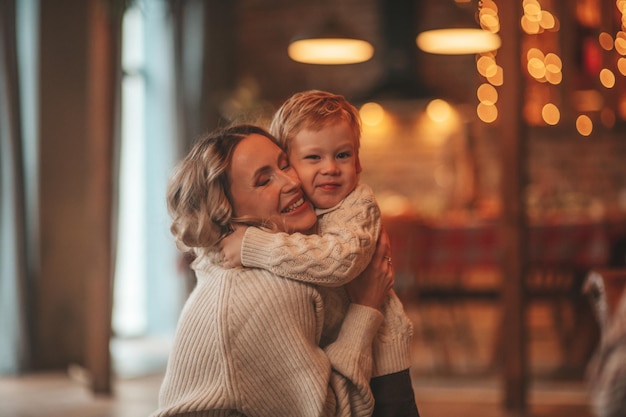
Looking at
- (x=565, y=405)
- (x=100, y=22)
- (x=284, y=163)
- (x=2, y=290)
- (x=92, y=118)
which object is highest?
(x=100, y=22)

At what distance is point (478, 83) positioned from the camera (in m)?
9.05

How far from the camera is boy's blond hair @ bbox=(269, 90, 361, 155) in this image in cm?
199

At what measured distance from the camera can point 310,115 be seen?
1991mm

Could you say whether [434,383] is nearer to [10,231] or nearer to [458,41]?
[458,41]

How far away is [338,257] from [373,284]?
18 cm

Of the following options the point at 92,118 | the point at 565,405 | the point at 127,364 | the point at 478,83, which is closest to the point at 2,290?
the point at 127,364

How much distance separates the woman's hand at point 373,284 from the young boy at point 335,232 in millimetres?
48

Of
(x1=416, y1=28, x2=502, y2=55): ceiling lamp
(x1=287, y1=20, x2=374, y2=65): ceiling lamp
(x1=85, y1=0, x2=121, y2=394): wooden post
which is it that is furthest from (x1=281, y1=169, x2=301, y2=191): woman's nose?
(x1=416, y1=28, x2=502, y2=55): ceiling lamp

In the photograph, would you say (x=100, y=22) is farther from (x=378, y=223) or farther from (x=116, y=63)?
(x=378, y=223)

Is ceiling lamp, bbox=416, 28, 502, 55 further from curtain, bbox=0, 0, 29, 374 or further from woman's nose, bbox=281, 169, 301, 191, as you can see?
woman's nose, bbox=281, 169, 301, 191

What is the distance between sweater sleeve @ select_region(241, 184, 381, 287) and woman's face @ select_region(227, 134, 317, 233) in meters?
0.05

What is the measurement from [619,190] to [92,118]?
497cm

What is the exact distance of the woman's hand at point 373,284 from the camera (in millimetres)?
1984

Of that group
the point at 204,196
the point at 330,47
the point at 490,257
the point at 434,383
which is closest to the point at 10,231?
the point at 330,47
